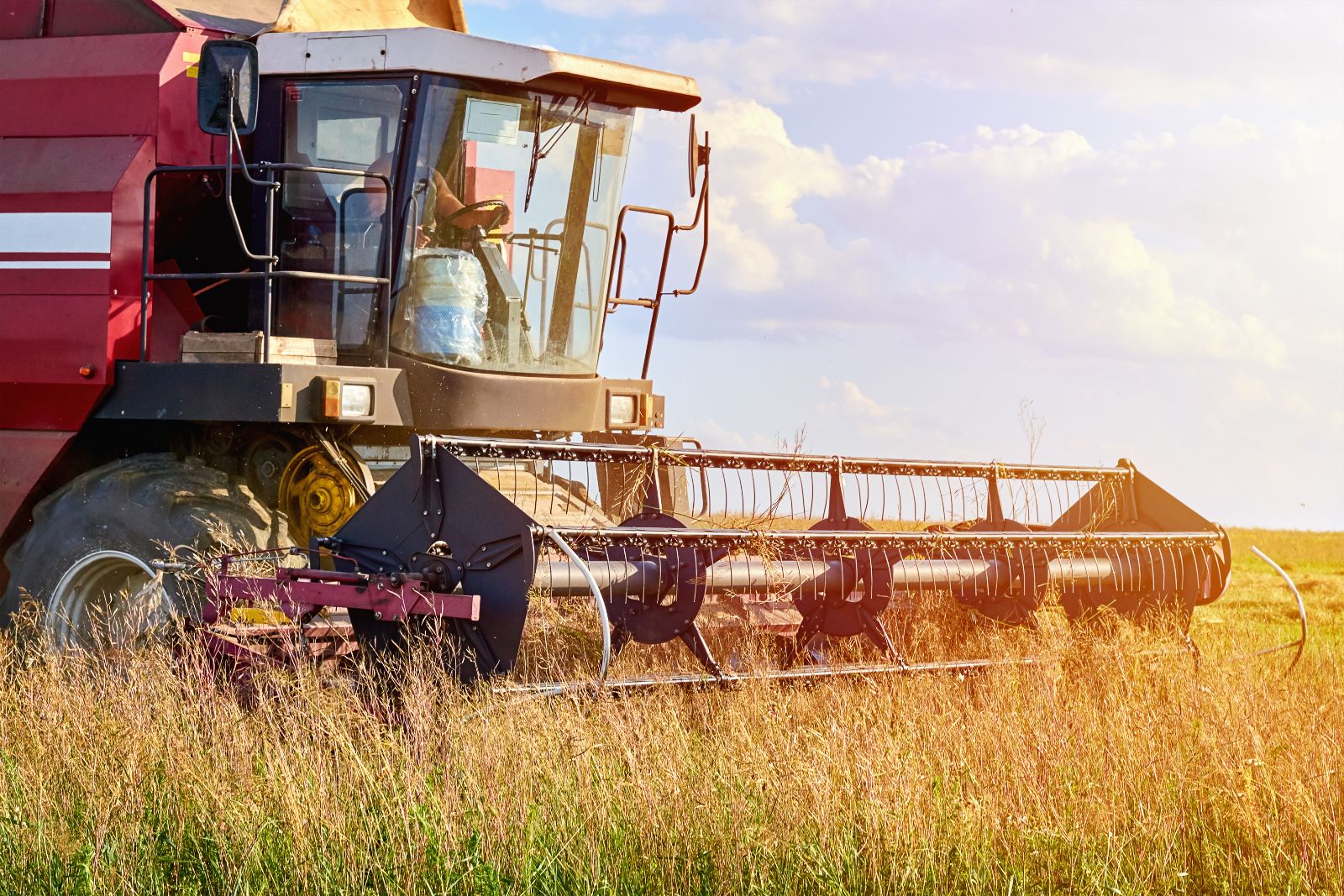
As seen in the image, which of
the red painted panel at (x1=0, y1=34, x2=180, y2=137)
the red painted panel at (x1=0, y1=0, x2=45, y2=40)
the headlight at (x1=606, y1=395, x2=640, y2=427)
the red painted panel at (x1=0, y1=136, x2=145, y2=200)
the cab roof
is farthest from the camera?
the red painted panel at (x1=0, y1=0, x2=45, y2=40)

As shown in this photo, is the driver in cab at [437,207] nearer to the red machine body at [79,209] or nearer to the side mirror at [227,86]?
the side mirror at [227,86]

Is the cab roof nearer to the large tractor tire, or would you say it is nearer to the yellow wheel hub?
the yellow wheel hub

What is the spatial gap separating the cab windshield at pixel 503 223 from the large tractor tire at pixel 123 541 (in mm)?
1104

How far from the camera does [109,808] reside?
3934mm

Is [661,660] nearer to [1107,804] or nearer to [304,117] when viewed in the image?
[1107,804]

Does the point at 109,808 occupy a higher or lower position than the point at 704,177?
lower

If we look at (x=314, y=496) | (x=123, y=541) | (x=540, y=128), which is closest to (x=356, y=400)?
(x=314, y=496)

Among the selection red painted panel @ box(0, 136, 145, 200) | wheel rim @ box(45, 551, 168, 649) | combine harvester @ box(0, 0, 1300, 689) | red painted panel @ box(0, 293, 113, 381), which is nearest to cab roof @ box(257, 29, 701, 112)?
combine harvester @ box(0, 0, 1300, 689)

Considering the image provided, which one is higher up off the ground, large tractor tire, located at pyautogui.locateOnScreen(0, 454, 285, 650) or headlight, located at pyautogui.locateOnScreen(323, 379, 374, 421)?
headlight, located at pyautogui.locateOnScreen(323, 379, 374, 421)

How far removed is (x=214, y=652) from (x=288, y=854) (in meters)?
2.00

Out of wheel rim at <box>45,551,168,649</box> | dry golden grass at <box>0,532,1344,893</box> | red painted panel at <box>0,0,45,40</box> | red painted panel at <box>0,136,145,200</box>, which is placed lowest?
dry golden grass at <box>0,532,1344,893</box>

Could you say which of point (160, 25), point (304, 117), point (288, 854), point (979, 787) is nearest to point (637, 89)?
point (304, 117)

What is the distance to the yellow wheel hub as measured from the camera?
6.38 meters

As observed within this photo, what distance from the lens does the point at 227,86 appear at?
6148mm
